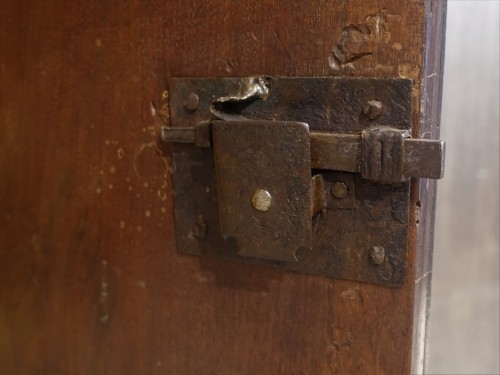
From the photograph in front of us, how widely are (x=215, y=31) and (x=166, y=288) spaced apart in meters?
0.29

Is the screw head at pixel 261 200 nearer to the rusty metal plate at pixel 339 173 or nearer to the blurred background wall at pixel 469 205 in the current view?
the rusty metal plate at pixel 339 173

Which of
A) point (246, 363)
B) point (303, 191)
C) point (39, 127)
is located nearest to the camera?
point (303, 191)

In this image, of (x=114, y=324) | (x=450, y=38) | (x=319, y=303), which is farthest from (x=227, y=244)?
(x=450, y=38)

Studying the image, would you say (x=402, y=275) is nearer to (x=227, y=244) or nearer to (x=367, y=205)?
(x=367, y=205)

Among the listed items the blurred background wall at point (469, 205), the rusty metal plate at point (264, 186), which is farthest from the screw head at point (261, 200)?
the blurred background wall at point (469, 205)

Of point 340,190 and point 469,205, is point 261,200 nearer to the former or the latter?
point 340,190

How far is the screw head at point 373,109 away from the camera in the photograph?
443 millimetres

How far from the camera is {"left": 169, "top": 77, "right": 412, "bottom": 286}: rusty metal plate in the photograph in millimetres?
450

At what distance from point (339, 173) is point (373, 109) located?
6cm

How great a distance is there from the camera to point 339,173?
1.53ft

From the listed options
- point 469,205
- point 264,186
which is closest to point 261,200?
point 264,186

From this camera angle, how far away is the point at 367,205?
463 millimetres

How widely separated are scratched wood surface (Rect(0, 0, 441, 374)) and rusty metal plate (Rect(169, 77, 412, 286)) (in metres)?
0.01

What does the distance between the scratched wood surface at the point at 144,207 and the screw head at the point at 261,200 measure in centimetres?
9
